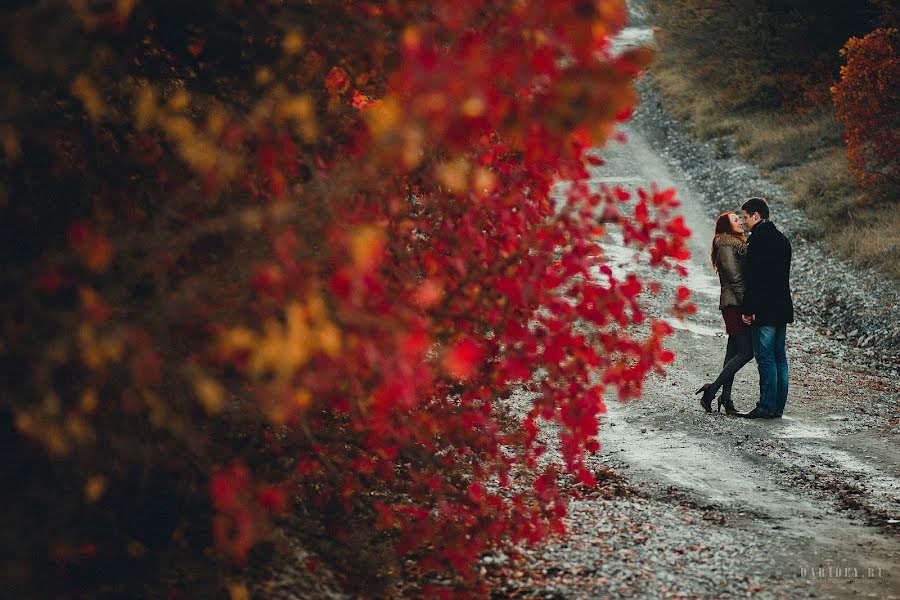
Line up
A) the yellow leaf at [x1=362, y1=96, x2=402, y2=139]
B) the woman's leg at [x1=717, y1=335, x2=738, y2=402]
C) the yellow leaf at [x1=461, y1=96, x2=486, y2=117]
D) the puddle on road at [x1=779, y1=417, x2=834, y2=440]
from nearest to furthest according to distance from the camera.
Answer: the yellow leaf at [x1=461, y1=96, x2=486, y2=117] → the yellow leaf at [x1=362, y1=96, x2=402, y2=139] → the puddle on road at [x1=779, y1=417, x2=834, y2=440] → the woman's leg at [x1=717, y1=335, x2=738, y2=402]

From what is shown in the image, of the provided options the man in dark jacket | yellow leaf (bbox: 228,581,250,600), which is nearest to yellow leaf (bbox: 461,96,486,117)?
yellow leaf (bbox: 228,581,250,600)

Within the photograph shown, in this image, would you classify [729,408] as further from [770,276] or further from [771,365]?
[770,276]

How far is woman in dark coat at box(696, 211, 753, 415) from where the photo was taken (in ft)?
28.8

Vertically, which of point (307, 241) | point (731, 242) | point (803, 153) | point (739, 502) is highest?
point (803, 153)

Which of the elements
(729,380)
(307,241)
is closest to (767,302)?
(729,380)

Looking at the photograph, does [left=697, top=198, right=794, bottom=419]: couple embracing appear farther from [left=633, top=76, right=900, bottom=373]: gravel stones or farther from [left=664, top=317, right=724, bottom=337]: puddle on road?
[left=664, top=317, right=724, bottom=337]: puddle on road

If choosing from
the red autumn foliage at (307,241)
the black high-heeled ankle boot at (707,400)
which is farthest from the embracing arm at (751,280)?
the red autumn foliage at (307,241)

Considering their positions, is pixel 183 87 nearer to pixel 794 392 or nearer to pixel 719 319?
pixel 794 392

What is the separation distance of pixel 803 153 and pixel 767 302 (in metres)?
14.9

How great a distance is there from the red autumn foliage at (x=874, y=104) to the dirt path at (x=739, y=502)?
7.62 meters

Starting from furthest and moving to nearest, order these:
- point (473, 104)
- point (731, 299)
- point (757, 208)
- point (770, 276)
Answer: point (731, 299), point (757, 208), point (770, 276), point (473, 104)

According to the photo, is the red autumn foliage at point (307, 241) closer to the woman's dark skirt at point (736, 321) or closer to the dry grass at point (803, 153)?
the woman's dark skirt at point (736, 321)

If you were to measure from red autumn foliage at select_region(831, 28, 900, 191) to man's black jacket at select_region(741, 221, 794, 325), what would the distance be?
9860 millimetres

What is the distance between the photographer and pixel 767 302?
8453 millimetres
